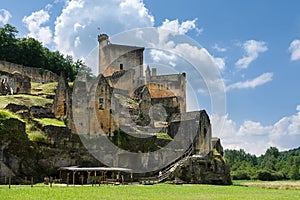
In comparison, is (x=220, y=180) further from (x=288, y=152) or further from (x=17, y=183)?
(x=288, y=152)

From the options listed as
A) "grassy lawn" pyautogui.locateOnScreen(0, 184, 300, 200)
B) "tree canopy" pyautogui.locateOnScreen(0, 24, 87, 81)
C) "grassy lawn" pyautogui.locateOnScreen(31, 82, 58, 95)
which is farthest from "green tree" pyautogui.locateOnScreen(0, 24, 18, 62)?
"grassy lawn" pyautogui.locateOnScreen(0, 184, 300, 200)

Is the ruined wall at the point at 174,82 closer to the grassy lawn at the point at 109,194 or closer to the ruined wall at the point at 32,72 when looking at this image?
the ruined wall at the point at 32,72

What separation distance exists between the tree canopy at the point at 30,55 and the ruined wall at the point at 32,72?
3.20 metres

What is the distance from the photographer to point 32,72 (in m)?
77.6

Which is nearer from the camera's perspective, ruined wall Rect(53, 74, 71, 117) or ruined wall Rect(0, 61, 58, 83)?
ruined wall Rect(53, 74, 71, 117)

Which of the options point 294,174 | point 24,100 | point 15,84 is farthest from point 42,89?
point 294,174

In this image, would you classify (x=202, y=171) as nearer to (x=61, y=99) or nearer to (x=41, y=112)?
(x=61, y=99)

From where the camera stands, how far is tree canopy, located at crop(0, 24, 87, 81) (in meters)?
80.8

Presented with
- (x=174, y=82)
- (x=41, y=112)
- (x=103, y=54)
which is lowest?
(x=41, y=112)

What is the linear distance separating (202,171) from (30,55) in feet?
149

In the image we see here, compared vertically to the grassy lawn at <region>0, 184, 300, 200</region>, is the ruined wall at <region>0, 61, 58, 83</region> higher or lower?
higher

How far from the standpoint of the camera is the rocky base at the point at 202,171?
50344 millimetres

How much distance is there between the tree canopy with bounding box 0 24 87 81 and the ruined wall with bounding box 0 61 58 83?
3.20 meters

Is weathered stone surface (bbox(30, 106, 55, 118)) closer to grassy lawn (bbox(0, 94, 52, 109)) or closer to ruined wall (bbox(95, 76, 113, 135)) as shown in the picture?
grassy lawn (bbox(0, 94, 52, 109))
